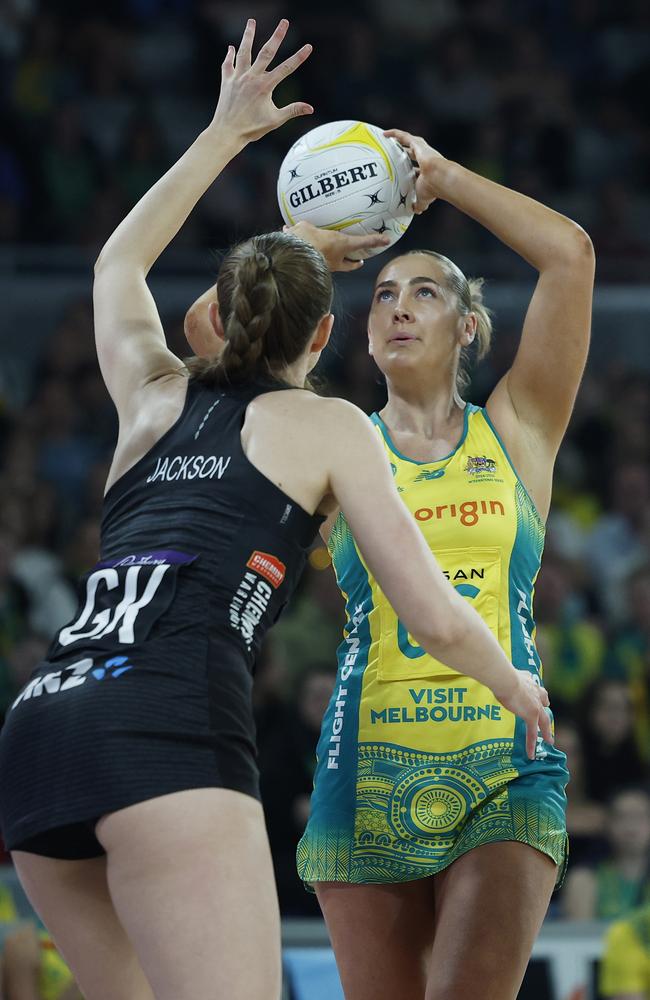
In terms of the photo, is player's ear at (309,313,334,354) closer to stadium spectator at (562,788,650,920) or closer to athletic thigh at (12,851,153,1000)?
athletic thigh at (12,851,153,1000)

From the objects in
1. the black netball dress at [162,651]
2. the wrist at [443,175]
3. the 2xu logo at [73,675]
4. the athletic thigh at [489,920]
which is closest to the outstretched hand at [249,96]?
the wrist at [443,175]

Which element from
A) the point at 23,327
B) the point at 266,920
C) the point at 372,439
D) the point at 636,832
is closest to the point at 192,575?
the point at 372,439

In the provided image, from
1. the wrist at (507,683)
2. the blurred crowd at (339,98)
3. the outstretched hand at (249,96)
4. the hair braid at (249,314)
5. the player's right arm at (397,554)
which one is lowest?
the wrist at (507,683)

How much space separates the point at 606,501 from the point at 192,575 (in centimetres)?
715

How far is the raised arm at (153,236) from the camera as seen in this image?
2.95 metres

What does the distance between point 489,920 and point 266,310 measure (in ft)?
4.83

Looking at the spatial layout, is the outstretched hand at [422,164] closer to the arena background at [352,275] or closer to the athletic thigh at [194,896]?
the arena background at [352,275]

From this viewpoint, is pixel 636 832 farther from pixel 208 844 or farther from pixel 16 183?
pixel 16 183

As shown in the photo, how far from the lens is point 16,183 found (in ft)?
34.1

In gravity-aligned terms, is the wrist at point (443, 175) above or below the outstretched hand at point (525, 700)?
above

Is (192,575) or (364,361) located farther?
(364,361)

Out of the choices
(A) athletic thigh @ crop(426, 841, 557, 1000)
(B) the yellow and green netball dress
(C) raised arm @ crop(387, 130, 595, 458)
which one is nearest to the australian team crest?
(B) the yellow and green netball dress

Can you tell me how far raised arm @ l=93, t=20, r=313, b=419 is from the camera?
295 cm

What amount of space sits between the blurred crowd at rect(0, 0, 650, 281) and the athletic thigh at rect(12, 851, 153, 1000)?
7.73m
